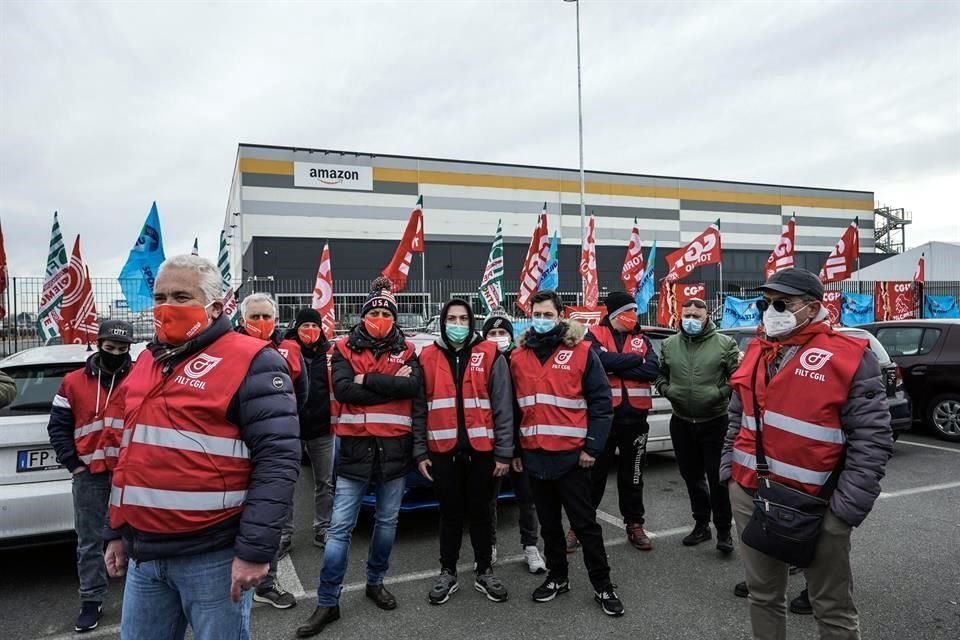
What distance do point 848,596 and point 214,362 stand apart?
2700mm

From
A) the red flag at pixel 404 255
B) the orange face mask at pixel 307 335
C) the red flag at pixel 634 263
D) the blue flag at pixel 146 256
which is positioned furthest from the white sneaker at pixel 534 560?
the red flag at pixel 634 263

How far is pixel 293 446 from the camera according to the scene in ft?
6.59

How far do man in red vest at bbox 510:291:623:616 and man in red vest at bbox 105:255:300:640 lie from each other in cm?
192

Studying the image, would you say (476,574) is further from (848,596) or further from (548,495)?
(848,596)

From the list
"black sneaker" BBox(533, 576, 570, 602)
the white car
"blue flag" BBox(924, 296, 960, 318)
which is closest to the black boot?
"black sneaker" BBox(533, 576, 570, 602)

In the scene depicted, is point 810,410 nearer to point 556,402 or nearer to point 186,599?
point 556,402

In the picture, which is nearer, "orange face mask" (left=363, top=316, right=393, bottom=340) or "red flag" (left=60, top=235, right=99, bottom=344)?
"orange face mask" (left=363, top=316, right=393, bottom=340)

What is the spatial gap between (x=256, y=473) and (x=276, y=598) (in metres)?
2.06

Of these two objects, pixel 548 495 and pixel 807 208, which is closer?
pixel 548 495

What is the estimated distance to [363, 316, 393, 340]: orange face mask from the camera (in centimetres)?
372

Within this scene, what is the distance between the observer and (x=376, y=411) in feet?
11.7

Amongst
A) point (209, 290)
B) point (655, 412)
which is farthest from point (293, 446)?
point (655, 412)

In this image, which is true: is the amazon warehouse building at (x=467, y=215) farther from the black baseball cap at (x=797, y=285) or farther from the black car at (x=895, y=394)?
the black baseball cap at (x=797, y=285)

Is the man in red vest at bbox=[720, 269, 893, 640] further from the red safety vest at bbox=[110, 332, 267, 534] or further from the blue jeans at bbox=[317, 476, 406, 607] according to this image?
the red safety vest at bbox=[110, 332, 267, 534]
